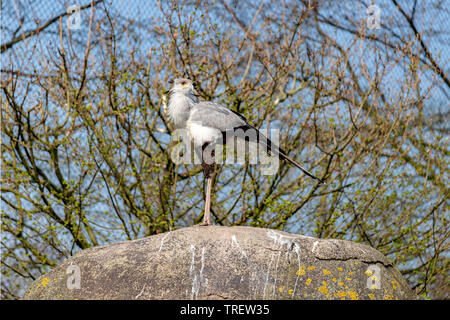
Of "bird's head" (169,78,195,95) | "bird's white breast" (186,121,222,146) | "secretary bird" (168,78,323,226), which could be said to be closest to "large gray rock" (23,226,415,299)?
"secretary bird" (168,78,323,226)

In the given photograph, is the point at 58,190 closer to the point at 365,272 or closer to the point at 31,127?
the point at 31,127

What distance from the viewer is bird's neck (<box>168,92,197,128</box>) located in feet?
22.7

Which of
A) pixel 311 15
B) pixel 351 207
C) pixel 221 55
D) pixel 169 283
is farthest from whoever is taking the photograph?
pixel 311 15

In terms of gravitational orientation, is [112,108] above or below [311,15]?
below

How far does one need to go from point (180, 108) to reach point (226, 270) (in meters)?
2.24

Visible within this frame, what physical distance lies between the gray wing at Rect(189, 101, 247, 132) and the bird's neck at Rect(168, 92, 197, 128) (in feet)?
0.22

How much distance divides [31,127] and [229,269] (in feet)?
18.3

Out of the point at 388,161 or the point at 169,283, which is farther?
the point at 388,161

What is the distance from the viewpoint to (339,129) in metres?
10.5

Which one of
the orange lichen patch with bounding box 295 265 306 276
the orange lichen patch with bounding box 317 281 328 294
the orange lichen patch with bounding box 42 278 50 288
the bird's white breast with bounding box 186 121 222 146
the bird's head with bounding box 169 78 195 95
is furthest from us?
the bird's head with bounding box 169 78 195 95

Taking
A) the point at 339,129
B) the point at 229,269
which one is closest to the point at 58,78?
the point at 339,129

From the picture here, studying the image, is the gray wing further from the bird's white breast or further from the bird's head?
the bird's head
